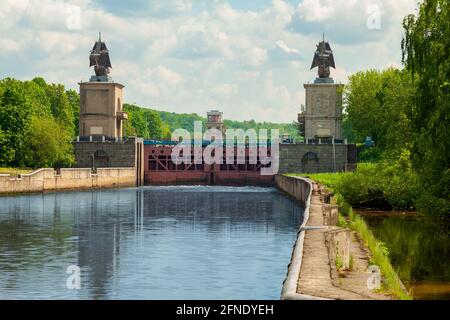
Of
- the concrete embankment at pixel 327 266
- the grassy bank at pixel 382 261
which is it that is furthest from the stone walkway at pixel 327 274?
the grassy bank at pixel 382 261

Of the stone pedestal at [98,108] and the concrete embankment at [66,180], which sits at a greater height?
the stone pedestal at [98,108]

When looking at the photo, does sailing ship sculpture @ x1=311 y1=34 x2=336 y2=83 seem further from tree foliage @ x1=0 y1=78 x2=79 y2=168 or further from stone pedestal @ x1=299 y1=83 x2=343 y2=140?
tree foliage @ x1=0 y1=78 x2=79 y2=168

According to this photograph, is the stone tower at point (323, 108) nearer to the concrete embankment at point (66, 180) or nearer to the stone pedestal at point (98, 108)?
the concrete embankment at point (66, 180)

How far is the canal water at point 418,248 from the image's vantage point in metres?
22.6

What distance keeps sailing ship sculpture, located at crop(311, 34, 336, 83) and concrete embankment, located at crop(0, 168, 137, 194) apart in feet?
81.5

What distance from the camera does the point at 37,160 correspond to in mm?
87875

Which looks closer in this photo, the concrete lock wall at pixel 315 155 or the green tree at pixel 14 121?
the green tree at pixel 14 121

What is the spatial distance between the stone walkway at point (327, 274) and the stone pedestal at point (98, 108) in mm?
77530

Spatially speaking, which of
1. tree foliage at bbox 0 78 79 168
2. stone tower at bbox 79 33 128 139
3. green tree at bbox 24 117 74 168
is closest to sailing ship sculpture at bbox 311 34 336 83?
stone tower at bbox 79 33 128 139

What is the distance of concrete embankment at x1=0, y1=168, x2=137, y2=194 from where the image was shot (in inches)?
2781

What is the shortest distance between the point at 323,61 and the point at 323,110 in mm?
5768

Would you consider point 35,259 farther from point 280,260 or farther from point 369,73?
point 369,73
